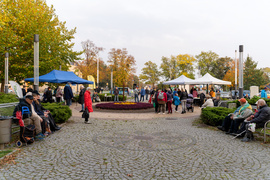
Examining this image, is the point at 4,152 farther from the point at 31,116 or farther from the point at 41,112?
the point at 41,112

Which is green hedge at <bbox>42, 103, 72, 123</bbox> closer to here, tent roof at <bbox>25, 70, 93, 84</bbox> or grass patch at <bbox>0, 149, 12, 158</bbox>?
grass patch at <bbox>0, 149, 12, 158</bbox>

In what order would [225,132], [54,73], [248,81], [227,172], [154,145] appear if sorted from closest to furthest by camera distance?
[227,172], [154,145], [225,132], [54,73], [248,81]

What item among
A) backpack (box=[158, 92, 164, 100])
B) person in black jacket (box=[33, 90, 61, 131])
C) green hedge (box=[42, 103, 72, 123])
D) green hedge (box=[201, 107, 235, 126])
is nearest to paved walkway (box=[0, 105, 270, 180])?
person in black jacket (box=[33, 90, 61, 131])

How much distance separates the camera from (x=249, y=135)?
6.72 meters

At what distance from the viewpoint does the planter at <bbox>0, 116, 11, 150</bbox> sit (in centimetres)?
545

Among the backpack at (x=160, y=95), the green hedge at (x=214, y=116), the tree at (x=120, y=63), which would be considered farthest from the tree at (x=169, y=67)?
the green hedge at (x=214, y=116)

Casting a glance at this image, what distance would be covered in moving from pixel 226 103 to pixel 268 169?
8.73 metres

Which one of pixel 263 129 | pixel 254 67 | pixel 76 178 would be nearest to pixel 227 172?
pixel 76 178

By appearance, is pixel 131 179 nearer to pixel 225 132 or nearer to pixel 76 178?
pixel 76 178

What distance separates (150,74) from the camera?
6241 cm

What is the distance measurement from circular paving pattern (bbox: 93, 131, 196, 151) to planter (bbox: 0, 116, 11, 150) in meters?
2.41

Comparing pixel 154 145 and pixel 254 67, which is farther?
pixel 254 67

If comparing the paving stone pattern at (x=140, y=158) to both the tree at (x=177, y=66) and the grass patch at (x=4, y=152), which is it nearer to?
the grass patch at (x=4, y=152)

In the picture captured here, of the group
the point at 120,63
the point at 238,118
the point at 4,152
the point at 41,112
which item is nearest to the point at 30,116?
the point at 41,112
